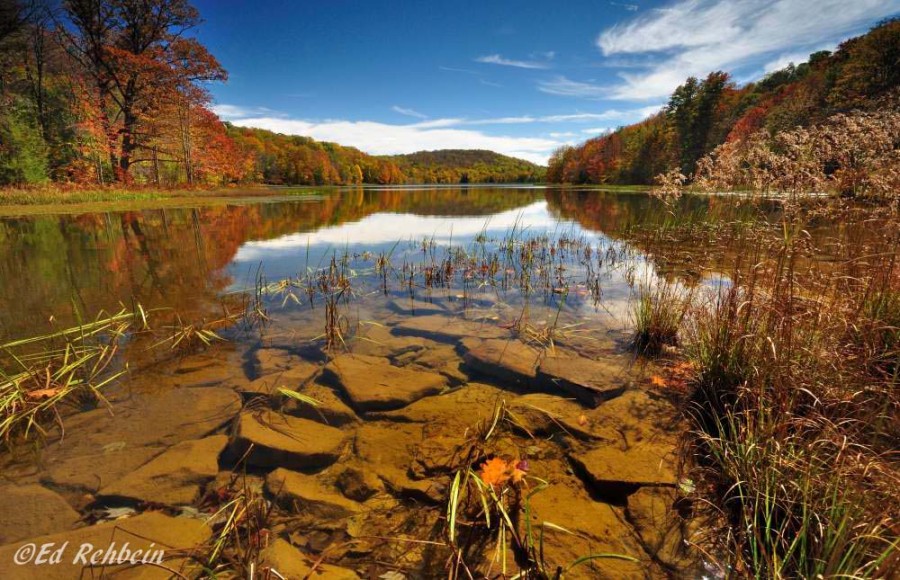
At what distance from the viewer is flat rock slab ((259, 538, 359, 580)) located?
211 cm

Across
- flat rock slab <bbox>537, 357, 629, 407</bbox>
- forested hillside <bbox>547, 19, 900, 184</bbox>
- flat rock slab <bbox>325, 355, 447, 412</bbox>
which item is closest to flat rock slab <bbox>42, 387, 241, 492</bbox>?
flat rock slab <bbox>325, 355, 447, 412</bbox>

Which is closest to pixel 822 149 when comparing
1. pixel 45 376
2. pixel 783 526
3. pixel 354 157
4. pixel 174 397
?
pixel 783 526

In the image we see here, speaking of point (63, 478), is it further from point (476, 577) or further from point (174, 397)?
point (476, 577)

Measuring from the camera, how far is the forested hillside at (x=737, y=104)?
4181 centimetres

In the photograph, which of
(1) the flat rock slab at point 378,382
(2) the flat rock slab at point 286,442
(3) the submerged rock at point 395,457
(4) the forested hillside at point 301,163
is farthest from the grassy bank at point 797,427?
(4) the forested hillside at point 301,163

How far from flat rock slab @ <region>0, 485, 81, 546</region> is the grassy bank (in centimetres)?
394

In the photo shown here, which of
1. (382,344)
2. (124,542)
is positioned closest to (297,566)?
(124,542)

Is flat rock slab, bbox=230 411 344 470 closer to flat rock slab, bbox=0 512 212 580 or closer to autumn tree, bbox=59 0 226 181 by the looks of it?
flat rock slab, bbox=0 512 212 580

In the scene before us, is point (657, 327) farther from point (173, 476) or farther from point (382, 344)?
point (173, 476)

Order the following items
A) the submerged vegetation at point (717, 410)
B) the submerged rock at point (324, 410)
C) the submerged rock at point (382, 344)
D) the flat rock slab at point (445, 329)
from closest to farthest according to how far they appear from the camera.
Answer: the submerged vegetation at point (717, 410)
the submerged rock at point (324, 410)
the submerged rock at point (382, 344)
the flat rock slab at point (445, 329)

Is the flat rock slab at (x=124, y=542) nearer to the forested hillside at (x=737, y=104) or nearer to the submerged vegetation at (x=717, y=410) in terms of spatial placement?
the submerged vegetation at (x=717, y=410)

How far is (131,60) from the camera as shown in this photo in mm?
28078

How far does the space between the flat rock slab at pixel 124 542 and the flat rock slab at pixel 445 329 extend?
11.9 feet

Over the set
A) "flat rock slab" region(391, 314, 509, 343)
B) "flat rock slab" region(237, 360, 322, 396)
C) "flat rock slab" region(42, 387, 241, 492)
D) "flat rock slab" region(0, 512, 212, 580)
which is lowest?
"flat rock slab" region(42, 387, 241, 492)
